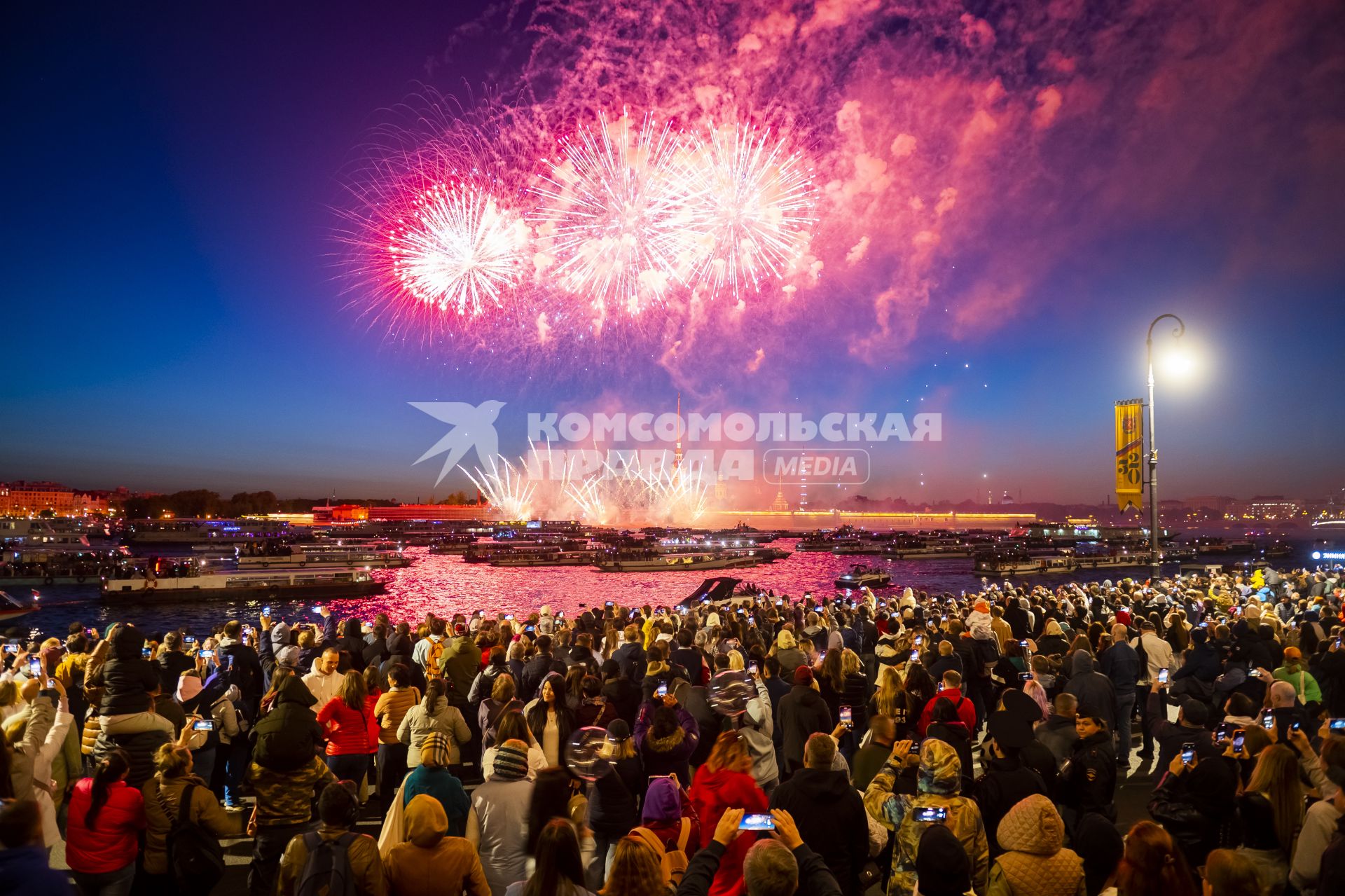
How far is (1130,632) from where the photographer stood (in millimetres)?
11852

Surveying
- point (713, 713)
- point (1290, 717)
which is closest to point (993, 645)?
point (1290, 717)

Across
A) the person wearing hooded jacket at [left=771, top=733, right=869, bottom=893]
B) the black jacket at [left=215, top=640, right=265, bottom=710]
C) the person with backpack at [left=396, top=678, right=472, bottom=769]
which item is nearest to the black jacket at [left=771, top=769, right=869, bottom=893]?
the person wearing hooded jacket at [left=771, top=733, right=869, bottom=893]

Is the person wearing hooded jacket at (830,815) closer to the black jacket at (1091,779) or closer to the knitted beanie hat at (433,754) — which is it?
the black jacket at (1091,779)

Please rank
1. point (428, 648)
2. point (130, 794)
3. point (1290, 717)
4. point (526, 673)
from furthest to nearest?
1. point (428, 648)
2. point (526, 673)
3. point (1290, 717)
4. point (130, 794)

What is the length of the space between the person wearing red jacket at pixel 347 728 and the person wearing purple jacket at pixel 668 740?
8.05ft

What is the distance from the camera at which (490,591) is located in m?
71.9

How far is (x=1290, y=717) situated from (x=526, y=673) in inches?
266

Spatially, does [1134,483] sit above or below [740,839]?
above

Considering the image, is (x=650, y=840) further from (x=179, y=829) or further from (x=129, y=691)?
(x=129, y=691)

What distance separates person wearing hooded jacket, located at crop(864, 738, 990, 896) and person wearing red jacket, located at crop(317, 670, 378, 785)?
420 cm

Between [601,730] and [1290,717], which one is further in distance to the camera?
[1290,717]

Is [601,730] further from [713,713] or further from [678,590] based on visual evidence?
[678,590]

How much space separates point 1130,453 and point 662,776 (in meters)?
16.7

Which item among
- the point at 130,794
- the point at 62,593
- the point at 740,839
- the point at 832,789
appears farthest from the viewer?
the point at 62,593
